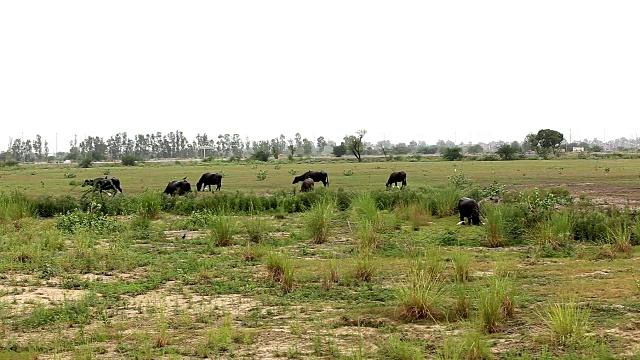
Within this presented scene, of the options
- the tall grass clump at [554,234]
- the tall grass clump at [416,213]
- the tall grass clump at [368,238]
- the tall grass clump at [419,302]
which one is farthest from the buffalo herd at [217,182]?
the tall grass clump at [419,302]

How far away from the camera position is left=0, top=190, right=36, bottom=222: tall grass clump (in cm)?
1785

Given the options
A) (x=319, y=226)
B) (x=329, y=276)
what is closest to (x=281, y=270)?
(x=329, y=276)

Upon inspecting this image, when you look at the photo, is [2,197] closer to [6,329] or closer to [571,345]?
[6,329]

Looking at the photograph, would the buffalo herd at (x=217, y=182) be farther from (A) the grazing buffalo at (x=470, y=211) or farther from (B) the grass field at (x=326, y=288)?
(B) the grass field at (x=326, y=288)

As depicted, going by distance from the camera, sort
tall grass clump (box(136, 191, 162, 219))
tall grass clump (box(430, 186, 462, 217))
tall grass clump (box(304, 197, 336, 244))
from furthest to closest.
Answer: tall grass clump (box(136, 191, 162, 219)), tall grass clump (box(430, 186, 462, 217)), tall grass clump (box(304, 197, 336, 244))

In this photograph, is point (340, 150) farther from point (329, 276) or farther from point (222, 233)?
point (329, 276)

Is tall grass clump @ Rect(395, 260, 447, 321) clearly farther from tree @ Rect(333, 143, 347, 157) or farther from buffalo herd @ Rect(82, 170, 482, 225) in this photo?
tree @ Rect(333, 143, 347, 157)

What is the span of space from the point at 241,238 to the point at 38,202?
9350mm

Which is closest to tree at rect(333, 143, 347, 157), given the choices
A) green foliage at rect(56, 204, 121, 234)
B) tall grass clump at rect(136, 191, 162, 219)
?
tall grass clump at rect(136, 191, 162, 219)

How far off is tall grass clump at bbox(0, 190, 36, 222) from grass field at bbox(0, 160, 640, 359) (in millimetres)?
1135

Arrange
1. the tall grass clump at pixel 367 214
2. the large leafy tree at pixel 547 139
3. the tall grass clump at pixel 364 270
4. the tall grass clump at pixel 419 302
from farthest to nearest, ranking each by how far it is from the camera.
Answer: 1. the large leafy tree at pixel 547 139
2. the tall grass clump at pixel 367 214
3. the tall grass clump at pixel 364 270
4. the tall grass clump at pixel 419 302

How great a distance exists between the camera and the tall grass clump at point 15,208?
17853mm

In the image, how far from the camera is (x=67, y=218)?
16.0 m

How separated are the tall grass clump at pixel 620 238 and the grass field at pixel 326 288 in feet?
0.19
